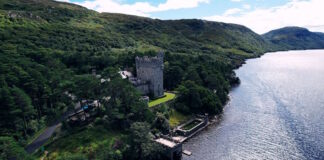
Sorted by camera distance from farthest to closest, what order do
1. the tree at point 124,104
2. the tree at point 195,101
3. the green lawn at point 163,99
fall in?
the tree at point 195,101 < the green lawn at point 163,99 < the tree at point 124,104

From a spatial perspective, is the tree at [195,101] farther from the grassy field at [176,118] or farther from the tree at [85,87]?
the tree at [85,87]

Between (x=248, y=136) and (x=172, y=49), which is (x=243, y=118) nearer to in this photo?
(x=248, y=136)

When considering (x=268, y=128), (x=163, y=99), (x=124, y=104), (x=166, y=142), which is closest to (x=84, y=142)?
(x=124, y=104)

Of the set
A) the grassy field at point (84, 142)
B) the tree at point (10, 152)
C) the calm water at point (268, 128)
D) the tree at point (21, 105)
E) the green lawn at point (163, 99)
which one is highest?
the tree at point (21, 105)

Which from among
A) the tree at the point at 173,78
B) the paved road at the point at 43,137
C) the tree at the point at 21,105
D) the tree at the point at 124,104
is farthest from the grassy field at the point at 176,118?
the tree at the point at 21,105

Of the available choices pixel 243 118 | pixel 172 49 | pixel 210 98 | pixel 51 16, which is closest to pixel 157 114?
pixel 210 98
